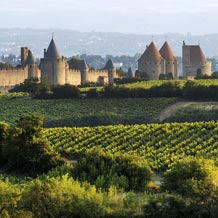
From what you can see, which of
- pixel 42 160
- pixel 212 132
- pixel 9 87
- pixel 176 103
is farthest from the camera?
pixel 9 87

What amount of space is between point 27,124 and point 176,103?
2175 centimetres

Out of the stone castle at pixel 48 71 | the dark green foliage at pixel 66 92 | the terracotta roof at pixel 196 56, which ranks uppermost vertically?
the terracotta roof at pixel 196 56

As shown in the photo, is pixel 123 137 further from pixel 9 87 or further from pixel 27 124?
pixel 9 87

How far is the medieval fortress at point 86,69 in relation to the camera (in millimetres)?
73750

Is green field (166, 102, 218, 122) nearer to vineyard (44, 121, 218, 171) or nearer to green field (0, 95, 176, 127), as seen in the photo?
green field (0, 95, 176, 127)

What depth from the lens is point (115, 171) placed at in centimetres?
2897

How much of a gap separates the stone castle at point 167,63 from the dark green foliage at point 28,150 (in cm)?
4520

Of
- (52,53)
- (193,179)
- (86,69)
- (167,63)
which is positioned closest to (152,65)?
(167,63)

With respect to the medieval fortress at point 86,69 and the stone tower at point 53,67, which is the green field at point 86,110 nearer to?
the medieval fortress at point 86,69

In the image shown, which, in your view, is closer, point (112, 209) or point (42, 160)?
point (112, 209)

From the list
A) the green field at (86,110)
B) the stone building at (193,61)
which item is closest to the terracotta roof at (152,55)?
the stone building at (193,61)

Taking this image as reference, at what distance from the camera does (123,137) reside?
38.3 metres

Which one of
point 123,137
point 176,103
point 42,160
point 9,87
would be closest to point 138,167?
point 42,160

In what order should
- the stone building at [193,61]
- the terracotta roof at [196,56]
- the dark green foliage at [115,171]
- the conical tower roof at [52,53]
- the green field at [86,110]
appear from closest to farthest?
the dark green foliage at [115,171] → the green field at [86,110] → the conical tower roof at [52,53] → the stone building at [193,61] → the terracotta roof at [196,56]
